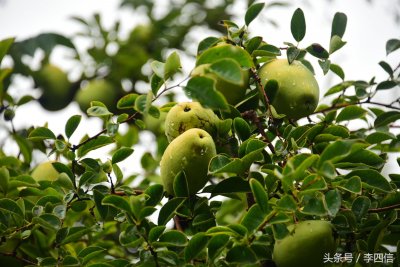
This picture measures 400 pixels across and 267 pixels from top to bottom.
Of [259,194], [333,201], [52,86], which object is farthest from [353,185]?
[52,86]

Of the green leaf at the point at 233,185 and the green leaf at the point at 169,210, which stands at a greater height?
the green leaf at the point at 233,185

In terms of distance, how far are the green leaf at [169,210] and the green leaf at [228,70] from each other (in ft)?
1.02

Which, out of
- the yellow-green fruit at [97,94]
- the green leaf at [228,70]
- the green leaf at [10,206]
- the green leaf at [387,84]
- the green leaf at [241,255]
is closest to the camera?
the green leaf at [228,70]

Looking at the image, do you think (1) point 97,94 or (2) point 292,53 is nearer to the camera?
(2) point 292,53

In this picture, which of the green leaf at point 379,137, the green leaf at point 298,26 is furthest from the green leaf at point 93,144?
the green leaf at point 379,137

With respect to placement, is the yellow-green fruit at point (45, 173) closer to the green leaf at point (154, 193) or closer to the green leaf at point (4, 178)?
Result: the green leaf at point (4, 178)

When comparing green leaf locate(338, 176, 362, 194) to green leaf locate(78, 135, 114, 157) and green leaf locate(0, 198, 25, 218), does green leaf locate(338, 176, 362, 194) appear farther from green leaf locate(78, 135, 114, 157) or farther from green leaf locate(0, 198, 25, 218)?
green leaf locate(0, 198, 25, 218)

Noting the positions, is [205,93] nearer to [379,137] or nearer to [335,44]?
[335,44]

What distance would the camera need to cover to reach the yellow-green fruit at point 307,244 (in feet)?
3.59

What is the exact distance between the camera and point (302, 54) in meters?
1.32

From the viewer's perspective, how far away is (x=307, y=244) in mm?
1097

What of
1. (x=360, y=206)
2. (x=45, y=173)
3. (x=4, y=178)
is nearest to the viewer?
(x=360, y=206)

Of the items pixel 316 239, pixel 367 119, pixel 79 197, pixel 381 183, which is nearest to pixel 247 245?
pixel 316 239

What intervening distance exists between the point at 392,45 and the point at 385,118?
208 millimetres
